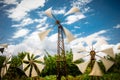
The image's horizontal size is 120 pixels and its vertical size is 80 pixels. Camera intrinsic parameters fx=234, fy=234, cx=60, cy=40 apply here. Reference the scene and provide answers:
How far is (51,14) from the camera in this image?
15750 millimetres

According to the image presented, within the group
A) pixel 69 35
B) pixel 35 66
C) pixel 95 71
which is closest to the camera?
pixel 95 71

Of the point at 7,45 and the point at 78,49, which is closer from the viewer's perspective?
the point at 78,49

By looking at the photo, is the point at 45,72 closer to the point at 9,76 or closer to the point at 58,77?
the point at 9,76

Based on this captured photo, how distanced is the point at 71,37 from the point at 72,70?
1907 centimetres

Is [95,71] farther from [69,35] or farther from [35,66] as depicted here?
[35,66]

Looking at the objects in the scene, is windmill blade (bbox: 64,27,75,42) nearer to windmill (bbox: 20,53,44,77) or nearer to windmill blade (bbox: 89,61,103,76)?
windmill blade (bbox: 89,61,103,76)

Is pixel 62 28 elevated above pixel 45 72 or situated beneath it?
elevated above

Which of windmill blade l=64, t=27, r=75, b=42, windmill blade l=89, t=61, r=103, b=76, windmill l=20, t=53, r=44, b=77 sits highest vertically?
windmill blade l=64, t=27, r=75, b=42

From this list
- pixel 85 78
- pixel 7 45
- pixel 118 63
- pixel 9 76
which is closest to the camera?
pixel 85 78

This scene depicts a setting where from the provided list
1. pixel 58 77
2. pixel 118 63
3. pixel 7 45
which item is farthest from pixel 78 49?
pixel 118 63

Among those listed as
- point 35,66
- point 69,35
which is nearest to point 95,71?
point 69,35

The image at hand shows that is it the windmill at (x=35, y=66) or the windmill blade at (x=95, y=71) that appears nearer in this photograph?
the windmill blade at (x=95, y=71)

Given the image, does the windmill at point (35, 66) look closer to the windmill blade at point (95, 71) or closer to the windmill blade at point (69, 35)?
the windmill blade at point (69, 35)

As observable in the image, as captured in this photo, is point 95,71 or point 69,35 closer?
point 95,71
